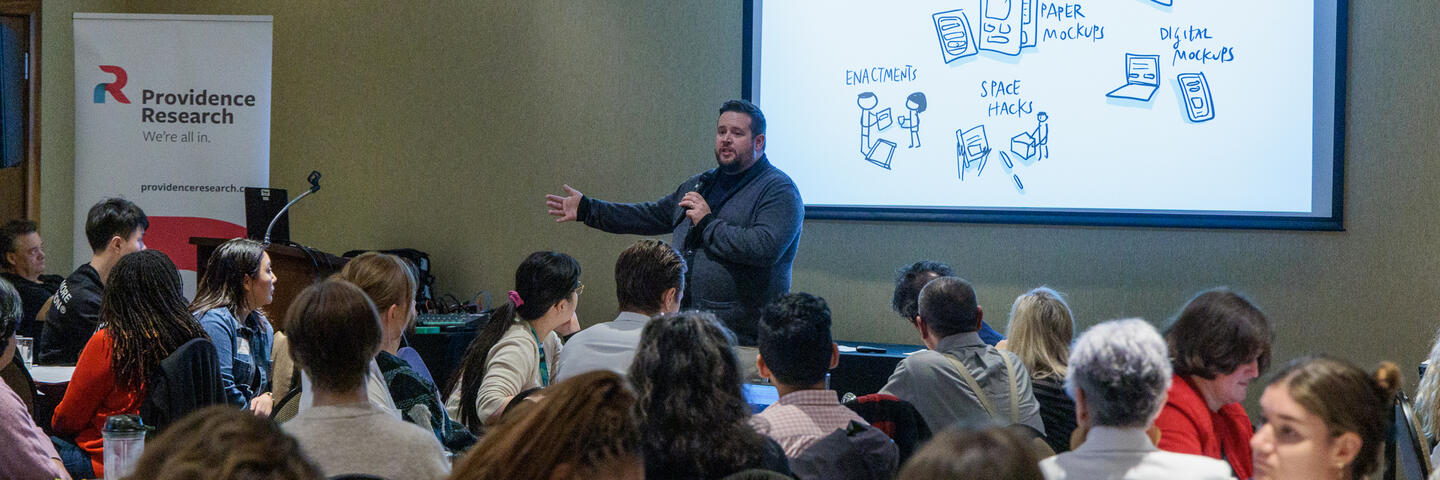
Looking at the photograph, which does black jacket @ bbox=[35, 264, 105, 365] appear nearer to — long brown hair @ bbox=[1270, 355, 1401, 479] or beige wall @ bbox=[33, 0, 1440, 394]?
beige wall @ bbox=[33, 0, 1440, 394]

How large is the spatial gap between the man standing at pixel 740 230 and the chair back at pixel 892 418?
149cm

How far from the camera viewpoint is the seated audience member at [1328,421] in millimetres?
1800

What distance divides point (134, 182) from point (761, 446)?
5.37m

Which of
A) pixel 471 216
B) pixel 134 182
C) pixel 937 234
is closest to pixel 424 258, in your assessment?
pixel 471 216

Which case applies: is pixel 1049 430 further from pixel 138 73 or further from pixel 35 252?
pixel 138 73

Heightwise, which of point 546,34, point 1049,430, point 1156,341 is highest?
point 546,34

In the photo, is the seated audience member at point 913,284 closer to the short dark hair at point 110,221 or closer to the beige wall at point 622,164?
the beige wall at point 622,164

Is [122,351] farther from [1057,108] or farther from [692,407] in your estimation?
[1057,108]

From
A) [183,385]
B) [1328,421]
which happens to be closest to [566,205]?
[183,385]

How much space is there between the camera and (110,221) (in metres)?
5.00

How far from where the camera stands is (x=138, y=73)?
248 inches

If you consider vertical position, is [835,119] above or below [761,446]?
above

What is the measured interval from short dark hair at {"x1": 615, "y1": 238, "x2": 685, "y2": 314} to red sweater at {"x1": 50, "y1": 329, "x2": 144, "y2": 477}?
4.45 feet

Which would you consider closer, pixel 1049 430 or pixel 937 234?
pixel 1049 430
